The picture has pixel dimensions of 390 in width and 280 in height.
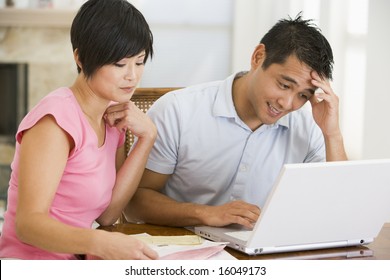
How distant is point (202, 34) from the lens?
4.24m

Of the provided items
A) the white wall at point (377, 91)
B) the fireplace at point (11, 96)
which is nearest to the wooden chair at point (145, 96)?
the white wall at point (377, 91)

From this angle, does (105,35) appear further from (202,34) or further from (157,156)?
(202,34)

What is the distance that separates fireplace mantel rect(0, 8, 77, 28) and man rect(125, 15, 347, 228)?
273 cm

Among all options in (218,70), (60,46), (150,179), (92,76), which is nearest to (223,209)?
(150,179)

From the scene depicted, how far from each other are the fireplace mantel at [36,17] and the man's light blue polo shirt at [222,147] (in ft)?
9.01

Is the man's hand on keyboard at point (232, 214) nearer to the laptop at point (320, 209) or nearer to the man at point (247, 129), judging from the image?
the laptop at point (320, 209)

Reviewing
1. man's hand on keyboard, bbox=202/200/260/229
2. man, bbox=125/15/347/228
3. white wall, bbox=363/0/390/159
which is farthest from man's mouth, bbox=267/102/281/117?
white wall, bbox=363/0/390/159

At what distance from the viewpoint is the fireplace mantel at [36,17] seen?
174 inches

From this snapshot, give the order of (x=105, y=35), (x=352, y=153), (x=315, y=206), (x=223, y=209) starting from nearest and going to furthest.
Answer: (x=315, y=206) → (x=105, y=35) → (x=223, y=209) → (x=352, y=153)

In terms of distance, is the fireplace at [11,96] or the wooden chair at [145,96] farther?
the fireplace at [11,96]

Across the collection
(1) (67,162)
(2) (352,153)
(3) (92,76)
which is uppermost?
(3) (92,76)

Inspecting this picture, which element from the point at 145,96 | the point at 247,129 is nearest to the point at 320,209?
the point at 247,129

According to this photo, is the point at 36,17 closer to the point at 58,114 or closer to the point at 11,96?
the point at 11,96
